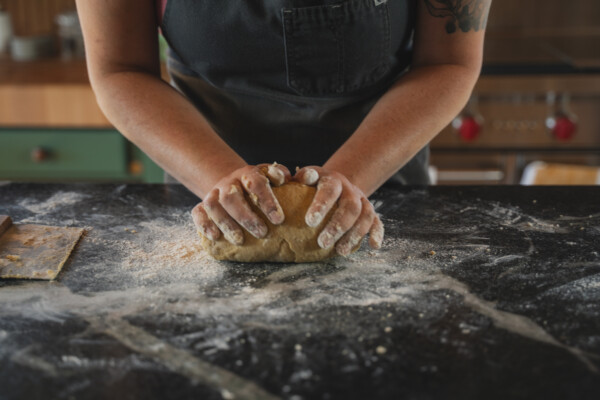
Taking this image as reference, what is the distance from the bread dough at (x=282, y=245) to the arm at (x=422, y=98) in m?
0.09

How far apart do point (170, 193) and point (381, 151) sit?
38 cm

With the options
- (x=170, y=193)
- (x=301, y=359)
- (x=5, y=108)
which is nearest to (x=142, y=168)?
(x=5, y=108)

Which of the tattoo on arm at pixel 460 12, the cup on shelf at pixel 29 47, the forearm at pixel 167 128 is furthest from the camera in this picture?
the cup on shelf at pixel 29 47

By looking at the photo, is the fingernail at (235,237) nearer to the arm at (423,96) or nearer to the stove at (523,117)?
the arm at (423,96)

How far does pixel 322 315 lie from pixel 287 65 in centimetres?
54

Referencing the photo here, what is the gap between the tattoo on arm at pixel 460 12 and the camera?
1.08 m

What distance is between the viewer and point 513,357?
0.65m

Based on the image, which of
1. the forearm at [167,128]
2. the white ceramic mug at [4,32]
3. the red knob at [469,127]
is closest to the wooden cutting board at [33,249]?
the forearm at [167,128]

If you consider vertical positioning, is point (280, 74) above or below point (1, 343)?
above

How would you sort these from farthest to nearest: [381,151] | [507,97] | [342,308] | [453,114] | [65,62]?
[65,62], [507,97], [453,114], [381,151], [342,308]

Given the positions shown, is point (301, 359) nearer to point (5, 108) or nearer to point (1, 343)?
point (1, 343)

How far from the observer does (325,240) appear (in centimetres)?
86

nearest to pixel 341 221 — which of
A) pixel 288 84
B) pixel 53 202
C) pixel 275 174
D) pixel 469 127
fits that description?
pixel 275 174

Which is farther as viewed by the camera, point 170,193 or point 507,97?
point 507,97
